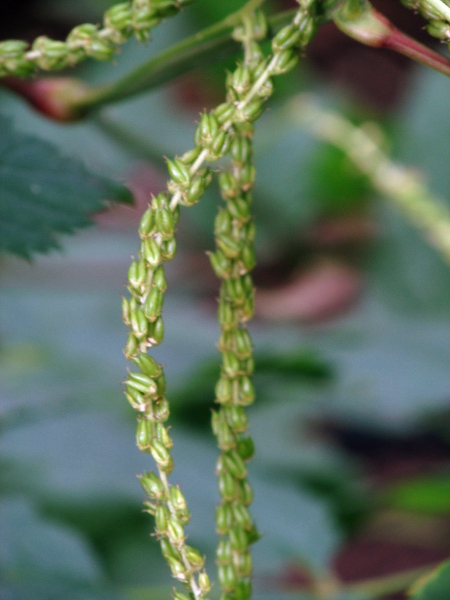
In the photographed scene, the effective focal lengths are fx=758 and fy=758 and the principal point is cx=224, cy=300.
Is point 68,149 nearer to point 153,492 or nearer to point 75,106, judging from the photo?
point 75,106

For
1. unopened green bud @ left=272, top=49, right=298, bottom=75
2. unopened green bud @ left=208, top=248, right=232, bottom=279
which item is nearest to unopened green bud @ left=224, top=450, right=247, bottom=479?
unopened green bud @ left=208, top=248, right=232, bottom=279

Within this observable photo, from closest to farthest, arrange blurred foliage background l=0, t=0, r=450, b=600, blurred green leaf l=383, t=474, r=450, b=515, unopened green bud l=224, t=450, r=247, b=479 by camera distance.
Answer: unopened green bud l=224, t=450, r=247, b=479 → blurred foliage background l=0, t=0, r=450, b=600 → blurred green leaf l=383, t=474, r=450, b=515

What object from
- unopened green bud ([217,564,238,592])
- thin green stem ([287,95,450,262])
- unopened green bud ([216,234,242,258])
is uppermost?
thin green stem ([287,95,450,262])

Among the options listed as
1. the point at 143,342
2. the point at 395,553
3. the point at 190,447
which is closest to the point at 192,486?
the point at 190,447

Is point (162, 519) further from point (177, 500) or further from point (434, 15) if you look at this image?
point (434, 15)

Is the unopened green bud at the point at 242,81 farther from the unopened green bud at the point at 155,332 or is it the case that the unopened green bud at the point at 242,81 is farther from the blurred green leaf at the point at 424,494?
the blurred green leaf at the point at 424,494

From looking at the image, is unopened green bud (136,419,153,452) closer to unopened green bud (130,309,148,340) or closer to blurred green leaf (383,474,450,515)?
unopened green bud (130,309,148,340)

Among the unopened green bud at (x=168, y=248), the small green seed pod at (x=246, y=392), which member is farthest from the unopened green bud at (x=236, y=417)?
the unopened green bud at (x=168, y=248)
